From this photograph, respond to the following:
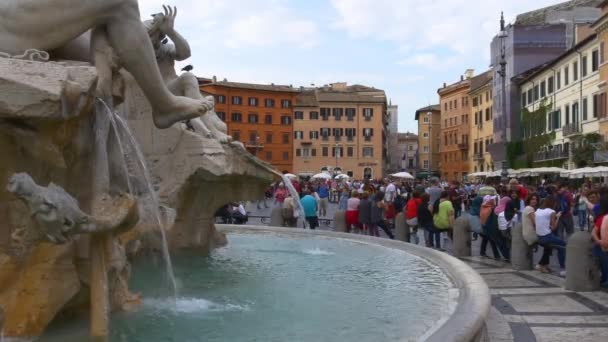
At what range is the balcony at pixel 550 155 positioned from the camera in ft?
147

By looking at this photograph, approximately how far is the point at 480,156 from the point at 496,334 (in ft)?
243

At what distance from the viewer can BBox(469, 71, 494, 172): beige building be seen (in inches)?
2881

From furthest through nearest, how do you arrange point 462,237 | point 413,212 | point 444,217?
1. point 413,212
2. point 444,217
3. point 462,237

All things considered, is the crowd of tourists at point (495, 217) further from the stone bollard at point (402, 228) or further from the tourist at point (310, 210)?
the stone bollard at point (402, 228)

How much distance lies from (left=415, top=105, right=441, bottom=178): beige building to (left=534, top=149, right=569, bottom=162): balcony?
52.0m

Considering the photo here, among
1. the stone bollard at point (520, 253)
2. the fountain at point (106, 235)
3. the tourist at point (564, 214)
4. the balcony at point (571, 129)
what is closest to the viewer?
the fountain at point (106, 235)

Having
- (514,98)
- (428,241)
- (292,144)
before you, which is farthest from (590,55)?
(292,144)

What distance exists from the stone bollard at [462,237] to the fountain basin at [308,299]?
10.2 feet

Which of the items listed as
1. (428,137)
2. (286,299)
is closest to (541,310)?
(286,299)

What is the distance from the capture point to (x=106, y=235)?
4.20 metres

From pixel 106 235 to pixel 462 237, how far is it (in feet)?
30.4

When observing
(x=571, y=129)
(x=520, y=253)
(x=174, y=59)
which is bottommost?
(x=520, y=253)

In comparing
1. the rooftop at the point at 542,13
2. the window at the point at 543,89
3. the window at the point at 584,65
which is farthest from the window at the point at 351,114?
the window at the point at 584,65

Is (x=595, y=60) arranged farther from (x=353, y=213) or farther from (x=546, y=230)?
(x=546, y=230)
